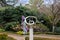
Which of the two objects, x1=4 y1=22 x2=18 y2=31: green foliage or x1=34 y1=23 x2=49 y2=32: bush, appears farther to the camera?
x1=4 y1=22 x2=18 y2=31: green foliage

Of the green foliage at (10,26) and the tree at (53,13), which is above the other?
the tree at (53,13)

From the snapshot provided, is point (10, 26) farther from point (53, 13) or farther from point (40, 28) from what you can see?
point (53, 13)

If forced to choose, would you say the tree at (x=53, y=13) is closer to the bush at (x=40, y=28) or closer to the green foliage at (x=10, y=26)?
the bush at (x=40, y=28)

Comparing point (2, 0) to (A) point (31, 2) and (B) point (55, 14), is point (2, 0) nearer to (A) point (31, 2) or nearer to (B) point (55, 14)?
(A) point (31, 2)

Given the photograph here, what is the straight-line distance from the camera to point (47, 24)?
2623cm

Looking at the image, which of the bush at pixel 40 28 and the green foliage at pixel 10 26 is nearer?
the bush at pixel 40 28

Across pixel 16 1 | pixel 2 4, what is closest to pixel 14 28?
pixel 2 4

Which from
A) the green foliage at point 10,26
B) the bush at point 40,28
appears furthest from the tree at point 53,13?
the green foliage at point 10,26

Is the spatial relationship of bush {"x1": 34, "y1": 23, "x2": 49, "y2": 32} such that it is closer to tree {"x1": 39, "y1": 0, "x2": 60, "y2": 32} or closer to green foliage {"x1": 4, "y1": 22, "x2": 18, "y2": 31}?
tree {"x1": 39, "y1": 0, "x2": 60, "y2": 32}

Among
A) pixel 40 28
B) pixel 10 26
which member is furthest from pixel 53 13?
pixel 10 26

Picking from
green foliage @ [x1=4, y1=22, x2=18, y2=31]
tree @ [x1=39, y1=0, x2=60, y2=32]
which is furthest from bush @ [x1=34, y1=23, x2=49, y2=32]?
green foliage @ [x1=4, y1=22, x2=18, y2=31]

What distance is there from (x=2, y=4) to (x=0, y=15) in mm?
4545

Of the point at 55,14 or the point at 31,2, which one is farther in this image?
the point at 31,2

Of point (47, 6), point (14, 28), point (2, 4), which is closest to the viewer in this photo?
point (14, 28)
